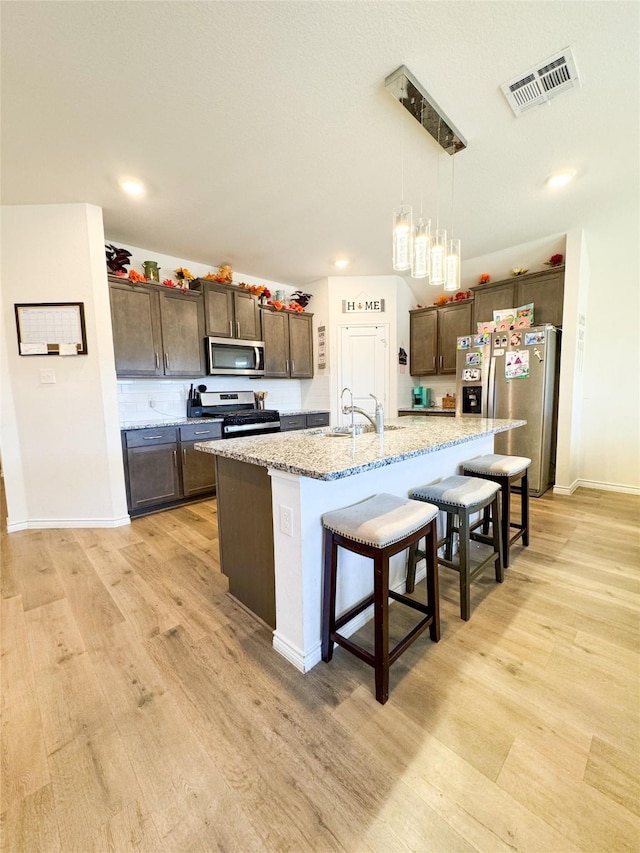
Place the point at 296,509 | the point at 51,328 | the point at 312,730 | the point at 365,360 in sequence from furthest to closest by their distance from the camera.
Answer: the point at 365,360, the point at 51,328, the point at 296,509, the point at 312,730

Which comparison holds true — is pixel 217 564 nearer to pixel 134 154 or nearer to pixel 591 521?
pixel 134 154

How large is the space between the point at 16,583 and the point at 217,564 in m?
1.22

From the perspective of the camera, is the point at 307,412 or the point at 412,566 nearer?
the point at 412,566

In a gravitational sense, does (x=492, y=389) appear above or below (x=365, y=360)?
below

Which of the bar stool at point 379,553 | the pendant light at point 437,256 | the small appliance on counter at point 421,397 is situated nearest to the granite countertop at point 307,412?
the small appliance on counter at point 421,397

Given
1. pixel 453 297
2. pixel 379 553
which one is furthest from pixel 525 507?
pixel 453 297

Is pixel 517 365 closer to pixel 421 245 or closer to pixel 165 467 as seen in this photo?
pixel 421 245

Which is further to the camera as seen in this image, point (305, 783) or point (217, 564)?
point (217, 564)

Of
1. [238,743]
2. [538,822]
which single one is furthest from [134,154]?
[538,822]

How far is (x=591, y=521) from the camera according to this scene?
2.83 metres

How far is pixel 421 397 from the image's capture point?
502cm

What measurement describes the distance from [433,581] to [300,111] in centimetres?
254

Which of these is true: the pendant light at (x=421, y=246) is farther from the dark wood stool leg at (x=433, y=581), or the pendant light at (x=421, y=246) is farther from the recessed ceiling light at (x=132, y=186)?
the recessed ceiling light at (x=132, y=186)

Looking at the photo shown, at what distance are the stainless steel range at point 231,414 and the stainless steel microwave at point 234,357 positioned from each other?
31 centimetres
